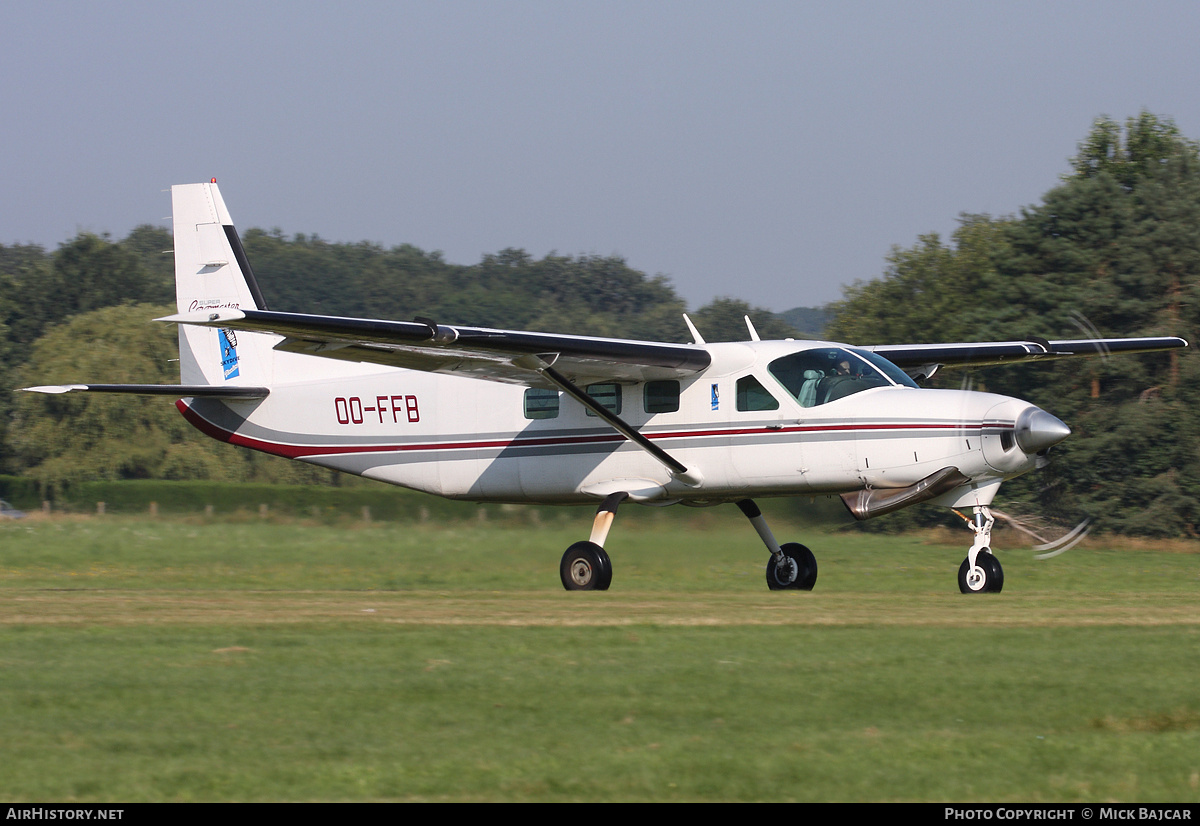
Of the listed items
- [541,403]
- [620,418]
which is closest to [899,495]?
[620,418]

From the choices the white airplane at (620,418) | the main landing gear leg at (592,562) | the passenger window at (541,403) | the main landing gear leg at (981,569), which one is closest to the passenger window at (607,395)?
the white airplane at (620,418)

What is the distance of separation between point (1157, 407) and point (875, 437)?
2397 cm

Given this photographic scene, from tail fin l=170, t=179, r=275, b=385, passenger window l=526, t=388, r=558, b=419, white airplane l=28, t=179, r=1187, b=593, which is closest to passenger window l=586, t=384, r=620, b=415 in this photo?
white airplane l=28, t=179, r=1187, b=593

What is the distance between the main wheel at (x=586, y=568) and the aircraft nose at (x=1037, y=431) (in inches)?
200

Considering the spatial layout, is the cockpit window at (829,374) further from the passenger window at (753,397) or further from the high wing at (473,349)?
the high wing at (473,349)

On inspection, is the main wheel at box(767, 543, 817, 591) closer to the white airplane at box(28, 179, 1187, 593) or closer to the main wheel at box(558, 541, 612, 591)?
the white airplane at box(28, 179, 1187, 593)

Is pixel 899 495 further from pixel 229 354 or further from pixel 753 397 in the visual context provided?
pixel 229 354

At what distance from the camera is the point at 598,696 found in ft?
26.4

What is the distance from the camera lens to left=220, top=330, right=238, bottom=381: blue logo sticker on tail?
20.9 metres

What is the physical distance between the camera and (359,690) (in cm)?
812

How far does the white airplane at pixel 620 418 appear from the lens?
15.4 meters

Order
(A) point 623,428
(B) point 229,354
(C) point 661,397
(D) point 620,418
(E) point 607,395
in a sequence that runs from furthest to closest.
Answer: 1. (B) point 229,354
2. (E) point 607,395
3. (C) point 661,397
4. (D) point 620,418
5. (A) point 623,428

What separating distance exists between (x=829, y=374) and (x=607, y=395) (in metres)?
2.86

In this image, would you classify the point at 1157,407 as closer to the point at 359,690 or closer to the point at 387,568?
the point at 387,568
